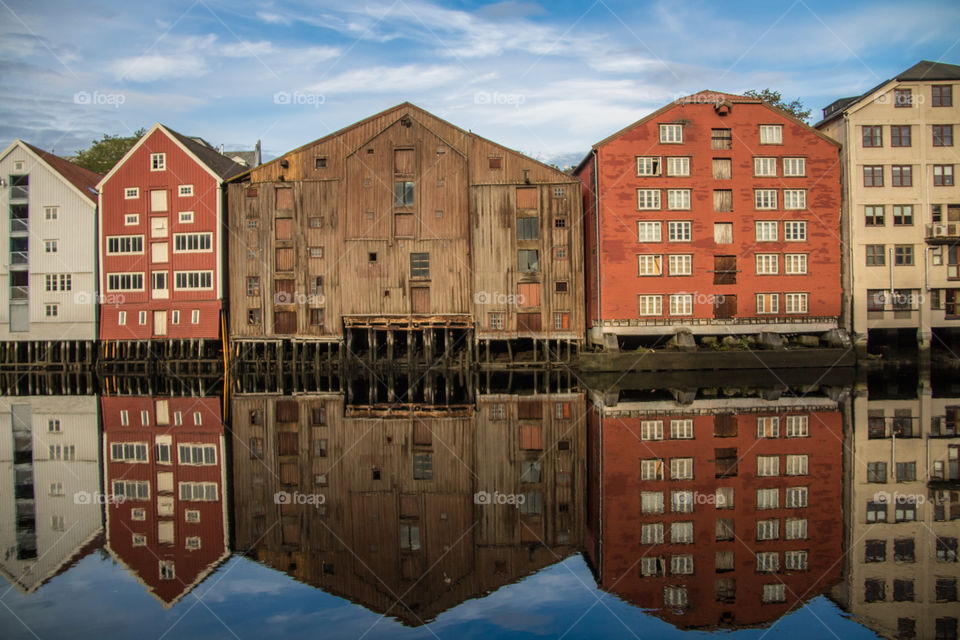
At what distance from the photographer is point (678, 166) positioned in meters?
38.3

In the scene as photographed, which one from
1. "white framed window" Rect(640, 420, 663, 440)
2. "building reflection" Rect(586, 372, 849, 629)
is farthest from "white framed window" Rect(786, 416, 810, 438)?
"white framed window" Rect(640, 420, 663, 440)

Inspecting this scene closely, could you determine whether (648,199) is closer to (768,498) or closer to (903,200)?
(903,200)

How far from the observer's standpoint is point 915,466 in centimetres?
1542

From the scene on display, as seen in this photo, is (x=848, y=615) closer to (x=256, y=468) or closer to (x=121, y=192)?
(x=256, y=468)

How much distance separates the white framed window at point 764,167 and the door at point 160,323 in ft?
116

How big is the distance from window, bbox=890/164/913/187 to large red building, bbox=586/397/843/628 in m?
23.9

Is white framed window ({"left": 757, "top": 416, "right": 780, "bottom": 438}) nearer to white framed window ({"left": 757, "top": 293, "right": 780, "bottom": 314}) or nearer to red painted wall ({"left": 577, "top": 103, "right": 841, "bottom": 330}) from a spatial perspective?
red painted wall ({"left": 577, "top": 103, "right": 841, "bottom": 330})

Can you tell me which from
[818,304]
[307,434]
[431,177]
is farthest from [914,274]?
[307,434]

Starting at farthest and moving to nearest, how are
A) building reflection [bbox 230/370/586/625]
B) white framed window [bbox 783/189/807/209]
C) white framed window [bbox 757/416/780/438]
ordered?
white framed window [bbox 783/189/807/209], white framed window [bbox 757/416/780/438], building reflection [bbox 230/370/586/625]

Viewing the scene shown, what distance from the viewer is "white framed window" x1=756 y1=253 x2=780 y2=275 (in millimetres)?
38406

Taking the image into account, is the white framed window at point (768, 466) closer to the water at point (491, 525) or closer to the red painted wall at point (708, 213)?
the water at point (491, 525)

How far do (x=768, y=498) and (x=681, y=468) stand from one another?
2.58 meters

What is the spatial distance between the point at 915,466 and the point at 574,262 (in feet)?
82.8

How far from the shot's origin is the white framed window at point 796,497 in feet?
41.8
